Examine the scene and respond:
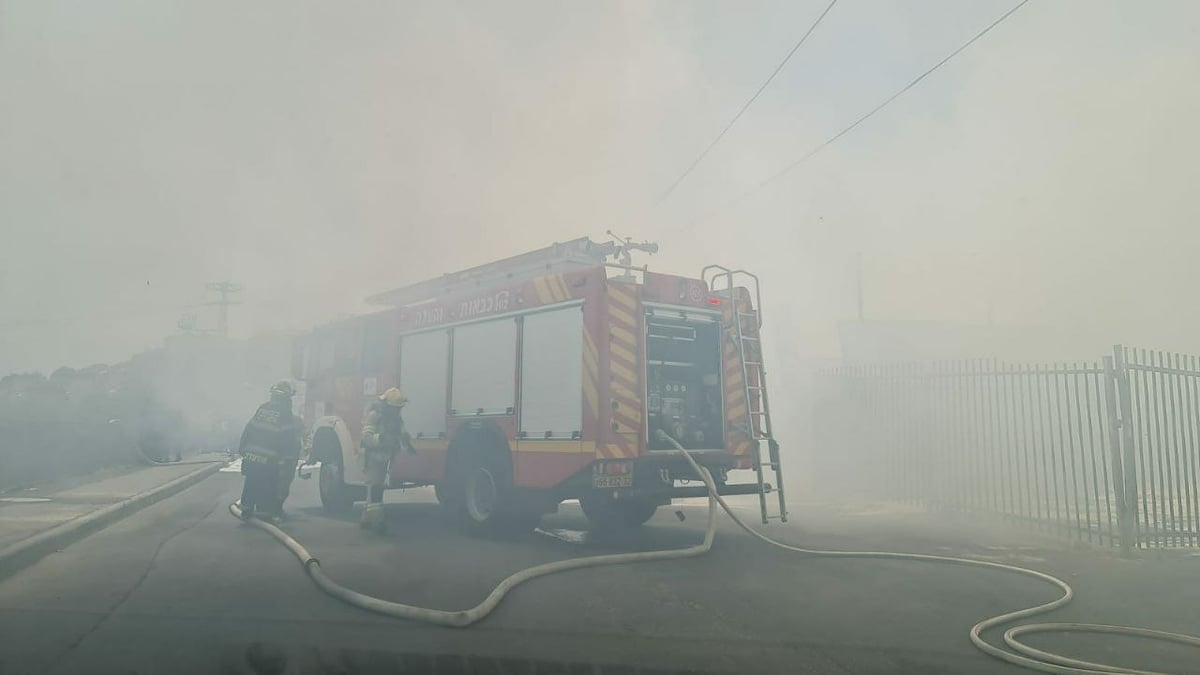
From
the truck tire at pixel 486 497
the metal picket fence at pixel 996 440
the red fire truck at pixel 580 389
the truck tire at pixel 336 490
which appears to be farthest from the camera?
the truck tire at pixel 336 490

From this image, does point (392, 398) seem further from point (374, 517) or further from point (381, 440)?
point (374, 517)

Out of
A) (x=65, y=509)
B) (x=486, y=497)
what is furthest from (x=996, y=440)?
(x=65, y=509)

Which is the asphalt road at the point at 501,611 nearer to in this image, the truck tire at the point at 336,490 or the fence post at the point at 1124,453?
the fence post at the point at 1124,453

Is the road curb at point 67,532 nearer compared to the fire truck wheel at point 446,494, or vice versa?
the road curb at point 67,532

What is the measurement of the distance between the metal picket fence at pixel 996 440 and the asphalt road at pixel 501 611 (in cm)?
138

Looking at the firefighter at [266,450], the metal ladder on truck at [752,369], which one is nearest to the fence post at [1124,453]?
the metal ladder on truck at [752,369]

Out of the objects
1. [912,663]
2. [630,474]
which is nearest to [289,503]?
[630,474]

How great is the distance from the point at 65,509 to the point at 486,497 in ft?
18.7

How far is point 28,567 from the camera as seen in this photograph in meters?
6.79

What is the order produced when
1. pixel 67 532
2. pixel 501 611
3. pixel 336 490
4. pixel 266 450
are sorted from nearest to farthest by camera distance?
pixel 501 611 → pixel 67 532 → pixel 266 450 → pixel 336 490

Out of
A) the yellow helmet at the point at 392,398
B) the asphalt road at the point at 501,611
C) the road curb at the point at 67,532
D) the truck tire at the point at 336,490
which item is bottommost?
the asphalt road at the point at 501,611

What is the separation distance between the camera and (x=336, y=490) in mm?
11289

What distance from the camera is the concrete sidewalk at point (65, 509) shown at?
23.9 ft

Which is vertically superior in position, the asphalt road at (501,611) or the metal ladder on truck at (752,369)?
the metal ladder on truck at (752,369)
